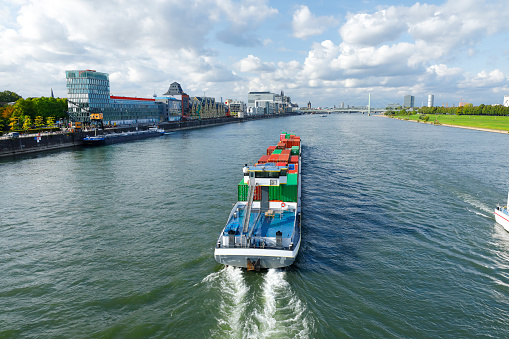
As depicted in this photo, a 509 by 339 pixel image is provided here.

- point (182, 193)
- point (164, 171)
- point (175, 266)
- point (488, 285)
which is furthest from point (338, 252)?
point (164, 171)

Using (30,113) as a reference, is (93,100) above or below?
above

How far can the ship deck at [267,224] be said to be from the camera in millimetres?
23575

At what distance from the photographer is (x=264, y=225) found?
25672 millimetres

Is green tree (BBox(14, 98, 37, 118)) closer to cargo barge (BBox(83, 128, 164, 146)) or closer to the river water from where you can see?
cargo barge (BBox(83, 128, 164, 146))

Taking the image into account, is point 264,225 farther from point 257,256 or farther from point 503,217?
point 503,217

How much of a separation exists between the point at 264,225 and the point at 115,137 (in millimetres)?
102145

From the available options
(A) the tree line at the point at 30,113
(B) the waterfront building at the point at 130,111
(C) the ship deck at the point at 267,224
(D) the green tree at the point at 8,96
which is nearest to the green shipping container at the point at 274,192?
(C) the ship deck at the point at 267,224

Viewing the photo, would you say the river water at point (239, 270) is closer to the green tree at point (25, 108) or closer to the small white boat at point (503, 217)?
the small white boat at point (503, 217)

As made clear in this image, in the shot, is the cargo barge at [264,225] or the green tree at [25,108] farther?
the green tree at [25,108]

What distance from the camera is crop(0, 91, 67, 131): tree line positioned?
98925 millimetres

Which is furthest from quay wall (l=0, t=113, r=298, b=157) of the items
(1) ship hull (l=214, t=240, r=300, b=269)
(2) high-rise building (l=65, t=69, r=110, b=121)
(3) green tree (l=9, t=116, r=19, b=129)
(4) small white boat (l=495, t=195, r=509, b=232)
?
(4) small white boat (l=495, t=195, r=509, b=232)

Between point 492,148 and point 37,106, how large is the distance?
495 ft

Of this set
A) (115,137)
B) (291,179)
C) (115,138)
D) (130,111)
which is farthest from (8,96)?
(291,179)

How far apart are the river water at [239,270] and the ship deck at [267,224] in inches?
98.9
